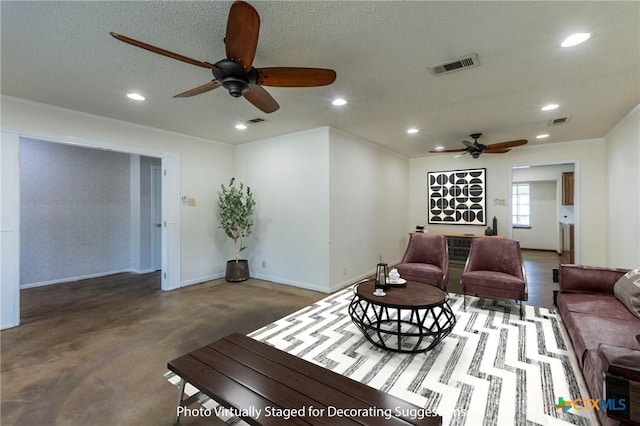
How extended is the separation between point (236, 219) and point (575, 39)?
4.95 metres

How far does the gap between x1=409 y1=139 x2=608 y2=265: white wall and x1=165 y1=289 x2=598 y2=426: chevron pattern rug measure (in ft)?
9.89

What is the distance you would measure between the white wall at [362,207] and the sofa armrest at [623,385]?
3456 mm

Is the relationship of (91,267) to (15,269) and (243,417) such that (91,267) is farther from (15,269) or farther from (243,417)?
(243,417)

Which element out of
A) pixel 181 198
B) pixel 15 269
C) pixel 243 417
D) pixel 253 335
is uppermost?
pixel 181 198

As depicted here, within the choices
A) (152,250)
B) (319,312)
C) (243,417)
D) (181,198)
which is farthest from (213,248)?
(243,417)

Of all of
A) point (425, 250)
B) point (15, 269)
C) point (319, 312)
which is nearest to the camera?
point (15, 269)

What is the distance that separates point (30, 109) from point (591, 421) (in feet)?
20.2

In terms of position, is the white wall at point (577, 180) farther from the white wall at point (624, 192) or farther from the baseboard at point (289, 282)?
the baseboard at point (289, 282)

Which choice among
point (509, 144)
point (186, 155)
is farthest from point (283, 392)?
point (509, 144)

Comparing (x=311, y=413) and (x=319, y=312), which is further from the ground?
(x=311, y=413)

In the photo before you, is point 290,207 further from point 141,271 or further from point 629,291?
point 629,291

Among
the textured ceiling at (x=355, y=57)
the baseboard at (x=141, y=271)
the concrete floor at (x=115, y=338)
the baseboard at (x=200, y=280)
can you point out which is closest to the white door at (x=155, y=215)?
the baseboard at (x=141, y=271)

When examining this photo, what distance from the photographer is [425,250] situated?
4492 millimetres

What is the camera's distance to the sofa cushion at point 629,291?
7.95ft
